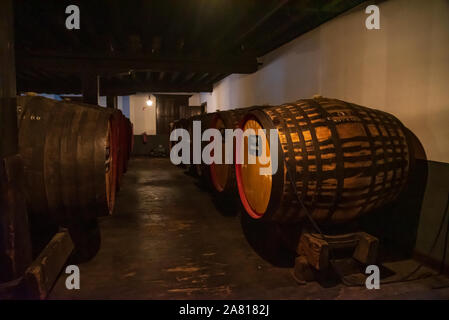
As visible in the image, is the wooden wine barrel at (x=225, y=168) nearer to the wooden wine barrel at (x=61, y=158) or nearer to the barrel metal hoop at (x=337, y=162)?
the barrel metal hoop at (x=337, y=162)

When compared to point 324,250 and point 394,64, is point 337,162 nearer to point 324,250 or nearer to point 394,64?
point 324,250

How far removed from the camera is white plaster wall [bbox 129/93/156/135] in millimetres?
16114

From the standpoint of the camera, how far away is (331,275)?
281 cm

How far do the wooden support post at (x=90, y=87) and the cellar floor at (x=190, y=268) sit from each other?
11.9ft

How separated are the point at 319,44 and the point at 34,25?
14.6 ft

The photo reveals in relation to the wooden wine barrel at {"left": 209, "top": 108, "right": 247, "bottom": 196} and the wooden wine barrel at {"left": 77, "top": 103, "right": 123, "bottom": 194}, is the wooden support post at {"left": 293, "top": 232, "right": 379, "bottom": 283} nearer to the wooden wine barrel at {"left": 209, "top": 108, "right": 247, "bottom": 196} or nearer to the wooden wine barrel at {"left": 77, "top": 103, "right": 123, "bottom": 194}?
the wooden wine barrel at {"left": 209, "top": 108, "right": 247, "bottom": 196}

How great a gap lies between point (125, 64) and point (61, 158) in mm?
5017

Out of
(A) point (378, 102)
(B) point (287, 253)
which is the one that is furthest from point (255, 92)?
(B) point (287, 253)

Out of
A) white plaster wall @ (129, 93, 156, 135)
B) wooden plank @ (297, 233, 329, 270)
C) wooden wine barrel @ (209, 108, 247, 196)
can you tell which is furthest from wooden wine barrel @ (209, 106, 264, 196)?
white plaster wall @ (129, 93, 156, 135)

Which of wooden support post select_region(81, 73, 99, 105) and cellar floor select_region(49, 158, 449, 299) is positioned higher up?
wooden support post select_region(81, 73, 99, 105)

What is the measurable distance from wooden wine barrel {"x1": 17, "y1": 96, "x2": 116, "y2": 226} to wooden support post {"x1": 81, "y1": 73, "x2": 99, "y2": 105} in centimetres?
468

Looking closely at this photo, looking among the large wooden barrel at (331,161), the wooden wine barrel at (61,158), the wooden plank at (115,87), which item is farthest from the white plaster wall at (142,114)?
the large wooden barrel at (331,161)

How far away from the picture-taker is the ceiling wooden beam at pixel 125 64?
669 centimetres

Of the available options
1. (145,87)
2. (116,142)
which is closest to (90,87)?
(116,142)
